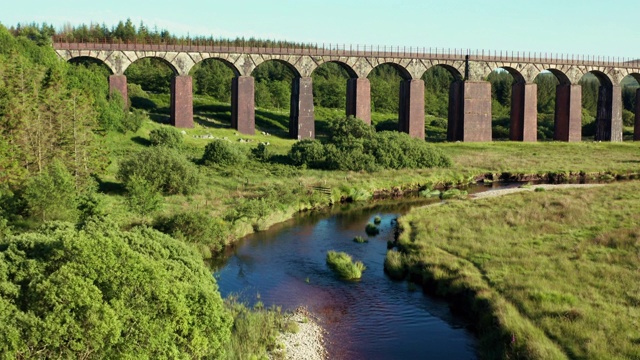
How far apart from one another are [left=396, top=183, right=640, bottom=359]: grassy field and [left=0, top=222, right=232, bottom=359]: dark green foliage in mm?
7887

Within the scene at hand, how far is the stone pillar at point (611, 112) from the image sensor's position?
265 feet

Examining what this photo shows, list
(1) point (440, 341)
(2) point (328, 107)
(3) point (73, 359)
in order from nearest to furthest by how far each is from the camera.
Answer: (3) point (73, 359), (1) point (440, 341), (2) point (328, 107)

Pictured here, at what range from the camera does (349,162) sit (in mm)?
50562

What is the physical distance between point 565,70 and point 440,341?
67713 mm

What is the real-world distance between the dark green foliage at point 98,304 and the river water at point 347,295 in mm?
4495

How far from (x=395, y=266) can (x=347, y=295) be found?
3.10 m

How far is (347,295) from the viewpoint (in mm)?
22781

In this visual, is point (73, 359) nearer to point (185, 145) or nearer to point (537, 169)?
point (185, 145)

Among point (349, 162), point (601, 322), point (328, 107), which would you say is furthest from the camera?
point (328, 107)

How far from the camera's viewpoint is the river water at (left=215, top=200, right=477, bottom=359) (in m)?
18.5

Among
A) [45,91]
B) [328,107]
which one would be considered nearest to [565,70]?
[328,107]

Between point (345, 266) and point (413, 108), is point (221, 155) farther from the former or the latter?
point (413, 108)

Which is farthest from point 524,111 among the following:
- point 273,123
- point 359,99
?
point 273,123

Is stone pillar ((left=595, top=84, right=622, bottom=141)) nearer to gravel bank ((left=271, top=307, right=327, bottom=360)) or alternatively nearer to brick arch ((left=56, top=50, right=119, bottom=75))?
brick arch ((left=56, top=50, right=119, bottom=75))
